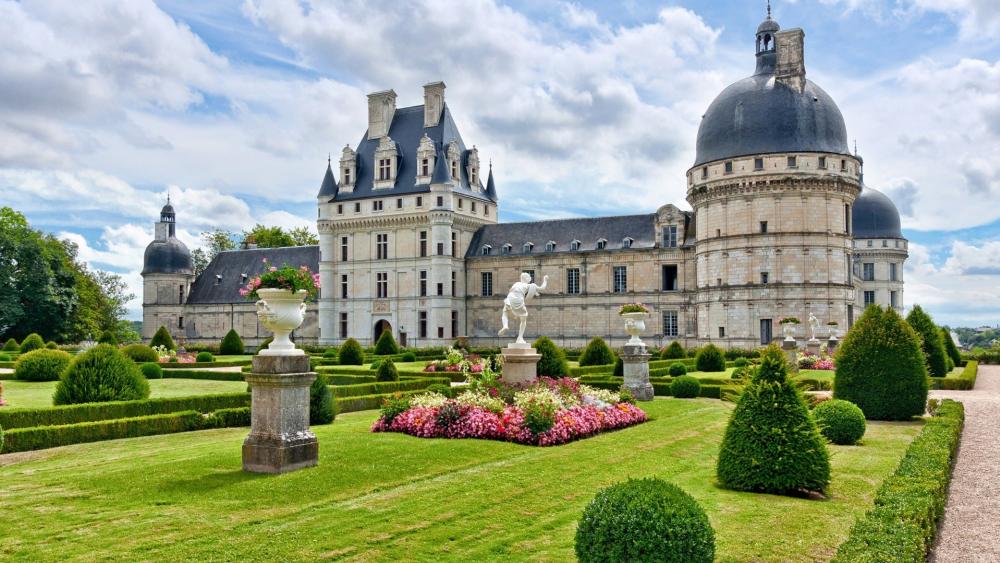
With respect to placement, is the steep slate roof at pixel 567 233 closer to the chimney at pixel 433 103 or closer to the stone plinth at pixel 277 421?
the chimney at pixel 433 103

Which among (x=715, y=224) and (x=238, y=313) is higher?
(x=715, y=224)

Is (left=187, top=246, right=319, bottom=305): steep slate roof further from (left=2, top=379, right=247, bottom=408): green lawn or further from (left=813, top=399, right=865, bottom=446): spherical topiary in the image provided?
(left=813, top=399, right=865, bottom=446): spherical topiary

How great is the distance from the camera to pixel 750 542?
8.11 meters

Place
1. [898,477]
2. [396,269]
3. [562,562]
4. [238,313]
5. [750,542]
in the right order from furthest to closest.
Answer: [238,313] → [396,269] → [898,477] → [750,542] → [562,562]

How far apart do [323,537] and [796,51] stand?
44726 millimetres

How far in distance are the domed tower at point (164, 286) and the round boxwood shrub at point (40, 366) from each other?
3894cm

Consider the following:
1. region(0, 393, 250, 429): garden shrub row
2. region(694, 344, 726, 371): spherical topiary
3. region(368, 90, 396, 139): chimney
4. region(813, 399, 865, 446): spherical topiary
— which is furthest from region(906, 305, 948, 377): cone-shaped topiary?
region(368, 90, 396, 139): chimney

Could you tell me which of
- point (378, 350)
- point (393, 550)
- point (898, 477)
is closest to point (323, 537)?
point (393, 550)

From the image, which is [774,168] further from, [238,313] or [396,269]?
[238,313]

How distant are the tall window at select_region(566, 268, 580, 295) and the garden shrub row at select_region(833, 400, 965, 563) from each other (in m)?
40.2

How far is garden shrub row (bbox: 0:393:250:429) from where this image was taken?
49.9 feet

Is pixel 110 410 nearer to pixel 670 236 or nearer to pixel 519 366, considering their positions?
pixel 519 366

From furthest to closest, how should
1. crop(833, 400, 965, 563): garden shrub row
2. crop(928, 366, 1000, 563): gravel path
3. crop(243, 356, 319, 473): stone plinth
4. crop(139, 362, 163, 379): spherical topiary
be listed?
1. crop(139, 362, 163, 379): spherical topiary
2. crop(243, 356, 319, 473): stone plinth
3. crop(928, 366, 1000, 563): gravel path
4. crop(833, 400, 965, 563): garden shrub row

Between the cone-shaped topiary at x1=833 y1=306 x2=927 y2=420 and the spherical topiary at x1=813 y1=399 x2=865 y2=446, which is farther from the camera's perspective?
the cone-shaped topiary at x1=833 y1=306 x2=927 y2=420
